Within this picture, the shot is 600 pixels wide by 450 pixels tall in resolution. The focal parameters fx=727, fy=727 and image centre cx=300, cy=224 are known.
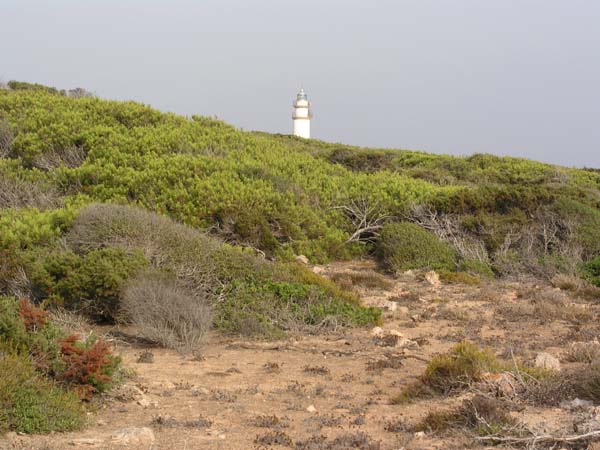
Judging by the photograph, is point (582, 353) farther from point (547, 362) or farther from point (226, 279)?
point (226, 279)

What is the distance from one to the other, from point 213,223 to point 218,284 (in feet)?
14.7

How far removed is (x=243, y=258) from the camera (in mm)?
10797

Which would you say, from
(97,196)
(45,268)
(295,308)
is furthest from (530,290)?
(97,196)

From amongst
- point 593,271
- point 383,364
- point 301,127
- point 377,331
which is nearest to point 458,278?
point 593,271

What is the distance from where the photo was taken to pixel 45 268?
387 inches

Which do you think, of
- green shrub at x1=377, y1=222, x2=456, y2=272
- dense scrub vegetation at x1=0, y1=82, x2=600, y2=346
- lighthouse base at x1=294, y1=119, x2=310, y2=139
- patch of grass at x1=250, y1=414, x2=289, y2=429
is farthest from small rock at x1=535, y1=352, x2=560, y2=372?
lighthouse base at x1=294, y1=119, x2=310, y2=139

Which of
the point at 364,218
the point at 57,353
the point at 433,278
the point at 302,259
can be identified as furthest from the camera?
the point at 364,218

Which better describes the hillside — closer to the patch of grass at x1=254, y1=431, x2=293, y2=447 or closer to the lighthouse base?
the patch of grass at x1=254, y1=431, x2=293, y2=447

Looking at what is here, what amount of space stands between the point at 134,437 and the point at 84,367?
1.17 meters

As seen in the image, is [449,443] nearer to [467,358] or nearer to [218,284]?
[467,358]

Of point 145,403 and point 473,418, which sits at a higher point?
point 473,418

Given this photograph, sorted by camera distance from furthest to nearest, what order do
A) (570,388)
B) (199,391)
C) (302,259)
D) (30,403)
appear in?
(302,259) < (199,391) < (570,388) < (30,403)

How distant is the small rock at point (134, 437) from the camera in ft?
16.7

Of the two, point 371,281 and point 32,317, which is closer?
point 32,317
